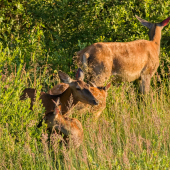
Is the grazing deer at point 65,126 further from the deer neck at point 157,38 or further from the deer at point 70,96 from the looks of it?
the deer neck at point 157,38

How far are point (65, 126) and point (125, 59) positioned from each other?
3708 millimetres

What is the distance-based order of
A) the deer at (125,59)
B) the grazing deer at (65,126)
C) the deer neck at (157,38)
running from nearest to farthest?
the grazing deer at (65,126)
the deer at (125,59)
the deer neck at (157,38)

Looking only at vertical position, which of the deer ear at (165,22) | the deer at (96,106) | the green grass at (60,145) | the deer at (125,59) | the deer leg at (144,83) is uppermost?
the deer ear at (165,22)

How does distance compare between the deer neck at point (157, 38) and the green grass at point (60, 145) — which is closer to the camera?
the green grass at point (60, 145)

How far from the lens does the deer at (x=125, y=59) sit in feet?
26.5

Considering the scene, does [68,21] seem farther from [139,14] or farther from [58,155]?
[58,155]

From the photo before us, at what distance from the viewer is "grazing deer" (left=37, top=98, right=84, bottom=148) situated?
516cm

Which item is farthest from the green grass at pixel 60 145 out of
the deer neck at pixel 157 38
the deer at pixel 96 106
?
the deer neck at pixel 157 38

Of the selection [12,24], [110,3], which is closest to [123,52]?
[110,3]

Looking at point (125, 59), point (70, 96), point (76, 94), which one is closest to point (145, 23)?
point (125, 59)

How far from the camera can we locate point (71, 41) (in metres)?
9.52

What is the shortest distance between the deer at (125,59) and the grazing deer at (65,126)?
2236 mm

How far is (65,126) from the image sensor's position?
5.18 m

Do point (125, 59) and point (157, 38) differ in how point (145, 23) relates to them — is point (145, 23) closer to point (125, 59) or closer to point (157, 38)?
point (157, 38)
